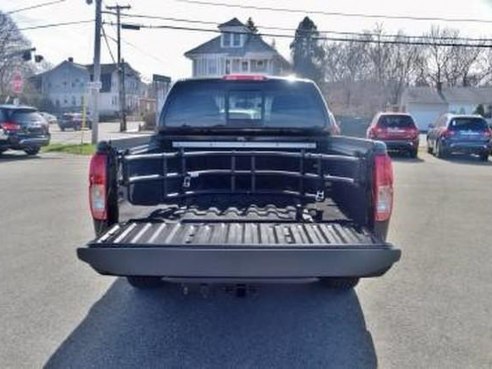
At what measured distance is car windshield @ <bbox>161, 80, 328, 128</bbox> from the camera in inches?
234

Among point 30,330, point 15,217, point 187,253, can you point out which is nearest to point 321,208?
point 187,253

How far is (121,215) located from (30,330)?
1.14 m

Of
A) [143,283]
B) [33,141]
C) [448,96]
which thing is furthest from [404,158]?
[448,96]

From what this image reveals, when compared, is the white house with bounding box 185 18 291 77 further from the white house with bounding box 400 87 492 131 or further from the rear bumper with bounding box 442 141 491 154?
the rear bumper with bounding box 442 141 491 154

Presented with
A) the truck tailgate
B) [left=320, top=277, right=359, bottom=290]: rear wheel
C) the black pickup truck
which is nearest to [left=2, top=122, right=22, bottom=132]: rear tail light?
the black pickup truck

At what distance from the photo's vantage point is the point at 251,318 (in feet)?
14.7

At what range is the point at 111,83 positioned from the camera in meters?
89.6

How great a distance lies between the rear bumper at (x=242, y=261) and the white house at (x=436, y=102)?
61.1 meters

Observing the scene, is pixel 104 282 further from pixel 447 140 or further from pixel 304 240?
pixel 447 140

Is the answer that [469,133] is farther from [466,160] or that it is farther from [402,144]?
[402,144]

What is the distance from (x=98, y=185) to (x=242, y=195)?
57.4 inches

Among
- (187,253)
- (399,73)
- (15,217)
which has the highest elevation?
(399,73)

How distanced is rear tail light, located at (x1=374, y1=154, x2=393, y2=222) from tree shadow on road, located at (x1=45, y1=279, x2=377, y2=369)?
98cm

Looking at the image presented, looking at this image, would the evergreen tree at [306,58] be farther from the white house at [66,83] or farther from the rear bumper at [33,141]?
the rear bumper at [33,141]
